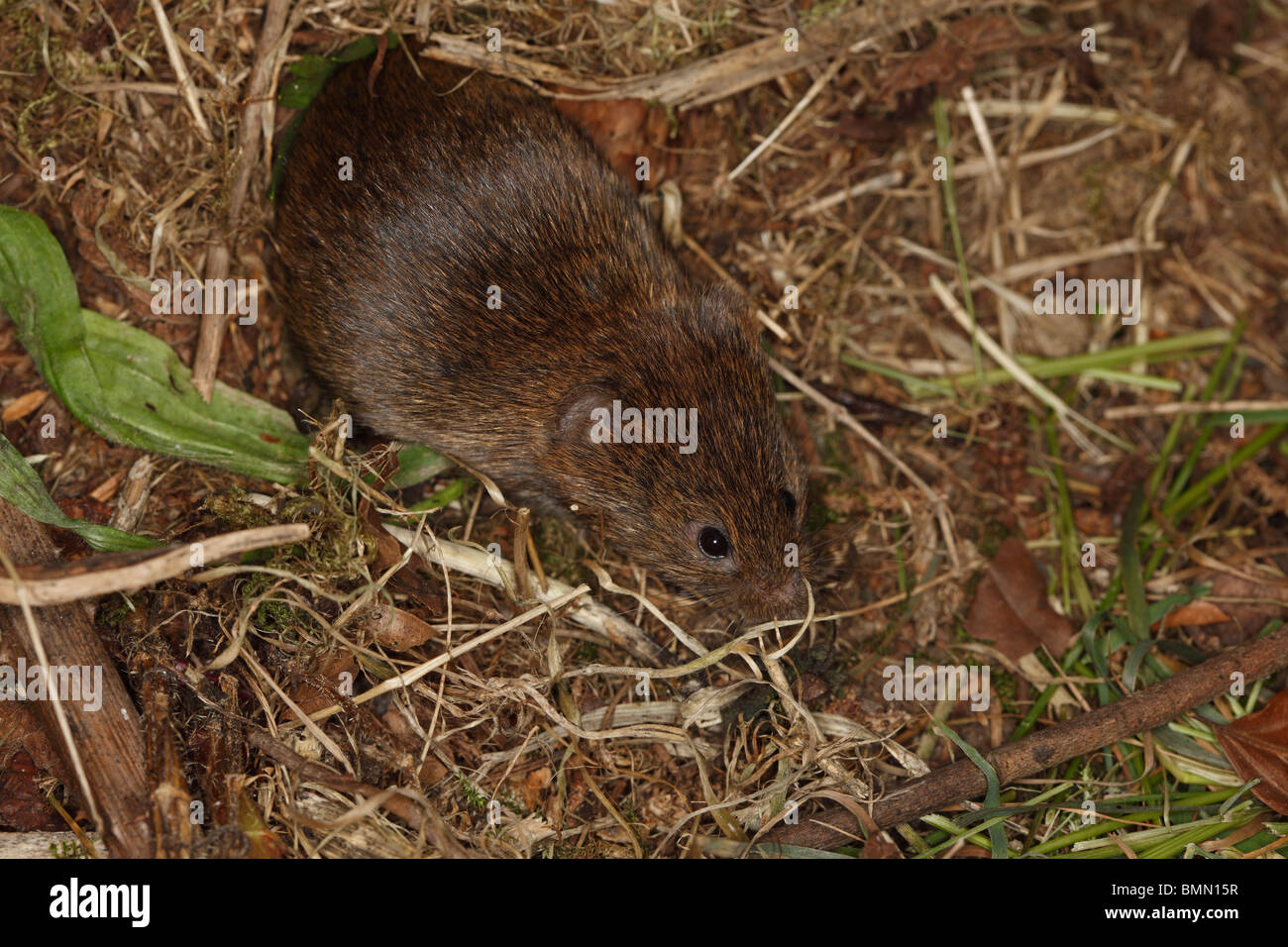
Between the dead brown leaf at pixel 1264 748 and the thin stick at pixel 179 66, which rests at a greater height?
the thin stick at pixel 179 66

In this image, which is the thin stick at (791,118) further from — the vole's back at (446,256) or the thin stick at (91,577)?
the thin stick at (91,577)

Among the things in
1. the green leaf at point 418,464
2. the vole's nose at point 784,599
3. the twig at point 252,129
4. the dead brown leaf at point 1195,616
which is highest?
the twig at point 252,129

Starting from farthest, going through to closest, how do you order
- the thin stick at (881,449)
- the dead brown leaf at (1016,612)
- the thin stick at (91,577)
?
the thin stick at (881,449) → the dead brown leaf at (1016,612) → the thin stick at (91,577)

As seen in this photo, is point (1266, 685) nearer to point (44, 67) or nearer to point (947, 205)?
point (947, 205)

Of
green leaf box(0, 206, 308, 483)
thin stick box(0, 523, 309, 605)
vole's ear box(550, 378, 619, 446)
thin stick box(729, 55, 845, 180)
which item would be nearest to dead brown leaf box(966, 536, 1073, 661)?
vole's ear box(550, 378, 619, 446)

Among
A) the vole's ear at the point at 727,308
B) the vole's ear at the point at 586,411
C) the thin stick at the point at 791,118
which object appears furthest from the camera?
the thin stick at the point at 791,118

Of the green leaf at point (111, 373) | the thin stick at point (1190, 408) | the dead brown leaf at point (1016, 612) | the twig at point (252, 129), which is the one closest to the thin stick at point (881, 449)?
the dead brown leaf at point (1016, 612)

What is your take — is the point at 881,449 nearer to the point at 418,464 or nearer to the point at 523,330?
the point at 523,330

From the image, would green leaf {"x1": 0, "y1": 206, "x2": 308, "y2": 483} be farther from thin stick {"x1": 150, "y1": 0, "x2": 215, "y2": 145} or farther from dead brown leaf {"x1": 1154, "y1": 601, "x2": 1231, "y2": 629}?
dead brown leaf {"x1": 1154, "y1": 601, "x2": 1231, "y2": 629}
